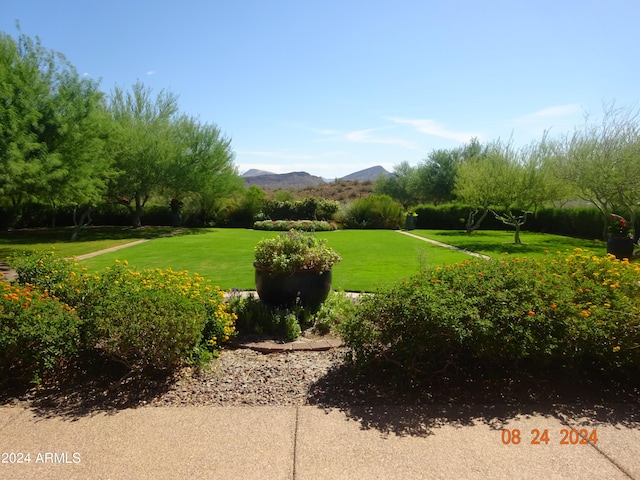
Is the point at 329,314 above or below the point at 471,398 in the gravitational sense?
above

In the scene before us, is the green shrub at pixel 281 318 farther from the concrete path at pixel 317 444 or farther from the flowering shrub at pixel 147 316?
the concrete path at pixel 317 444

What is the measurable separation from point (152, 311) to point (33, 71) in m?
12.3

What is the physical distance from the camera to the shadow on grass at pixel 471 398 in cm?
283

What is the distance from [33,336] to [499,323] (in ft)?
11.7

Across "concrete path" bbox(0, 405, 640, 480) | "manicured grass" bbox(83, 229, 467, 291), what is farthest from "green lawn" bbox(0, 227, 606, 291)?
"concrete path" bbox(0, 405, 640, 480)

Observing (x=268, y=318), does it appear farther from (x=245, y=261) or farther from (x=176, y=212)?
(x=176, y=212)

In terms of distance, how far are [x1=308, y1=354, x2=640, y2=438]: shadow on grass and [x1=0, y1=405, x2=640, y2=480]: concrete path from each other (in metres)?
0.02

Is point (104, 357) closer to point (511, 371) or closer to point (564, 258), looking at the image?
point (511, 371)

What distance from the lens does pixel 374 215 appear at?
2639 centimetres

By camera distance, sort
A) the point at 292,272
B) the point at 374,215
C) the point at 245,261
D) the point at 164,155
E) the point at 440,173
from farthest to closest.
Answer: the point at 440,173 < the point at 374,215 < the point at 164,155 < the point at 245,261 < the point at 292,272

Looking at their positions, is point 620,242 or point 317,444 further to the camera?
point 620,242

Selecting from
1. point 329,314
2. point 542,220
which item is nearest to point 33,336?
point 329,314

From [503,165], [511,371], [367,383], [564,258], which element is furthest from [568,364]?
[503,165]

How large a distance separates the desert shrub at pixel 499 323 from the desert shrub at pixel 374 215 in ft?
73.9
